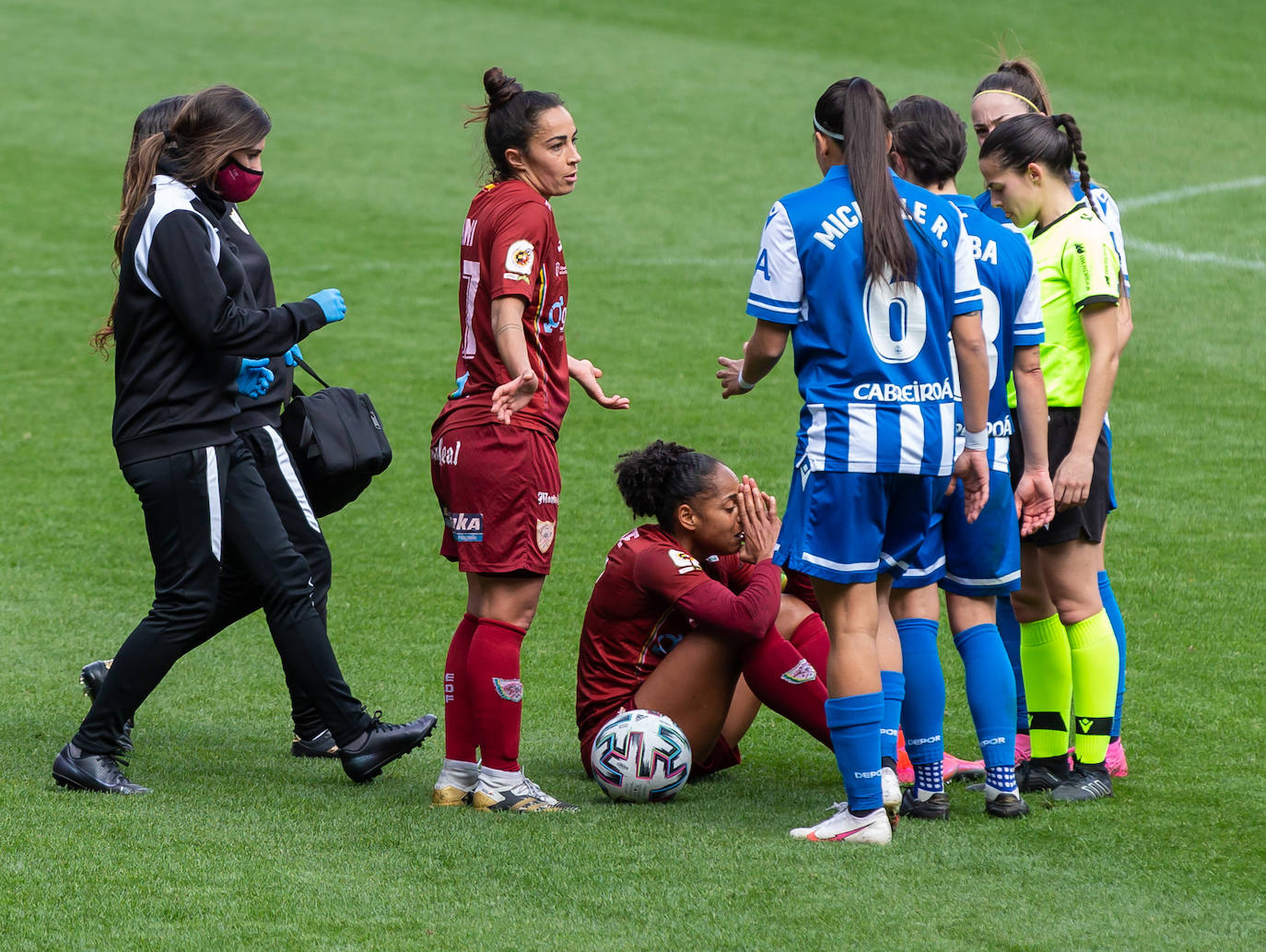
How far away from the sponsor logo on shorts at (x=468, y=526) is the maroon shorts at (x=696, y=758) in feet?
2.46

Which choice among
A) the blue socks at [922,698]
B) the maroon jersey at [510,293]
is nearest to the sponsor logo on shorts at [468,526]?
the maroon jersey at [510,293]

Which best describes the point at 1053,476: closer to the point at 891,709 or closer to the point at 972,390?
the point at 972,390

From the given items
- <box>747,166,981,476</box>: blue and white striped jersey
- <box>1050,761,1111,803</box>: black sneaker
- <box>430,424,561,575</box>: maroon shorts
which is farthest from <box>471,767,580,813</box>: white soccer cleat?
<box>1050,761,1111,803</box>: black sneaker

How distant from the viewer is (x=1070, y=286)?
452 centimetres

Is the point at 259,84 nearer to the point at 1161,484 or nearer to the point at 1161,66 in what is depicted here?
the point at 1161,66

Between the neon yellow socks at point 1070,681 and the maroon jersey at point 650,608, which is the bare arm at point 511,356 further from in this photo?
the neon yellow socks at point 1070,681

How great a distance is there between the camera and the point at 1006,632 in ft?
16.6

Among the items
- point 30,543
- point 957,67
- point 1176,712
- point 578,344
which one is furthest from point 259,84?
point 1176,712

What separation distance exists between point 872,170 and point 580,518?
426cm

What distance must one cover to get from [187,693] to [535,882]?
96.0 inches

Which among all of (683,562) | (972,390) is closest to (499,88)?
(683,562)

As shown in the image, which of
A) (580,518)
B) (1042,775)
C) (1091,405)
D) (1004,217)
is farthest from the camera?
(580,518)

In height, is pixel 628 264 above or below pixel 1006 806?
above

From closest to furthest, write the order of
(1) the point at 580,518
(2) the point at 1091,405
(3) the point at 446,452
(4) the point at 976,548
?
(4) the point at 976,548 → (3) the point at 446,452 → (2) the point at 1091,405 → (1) the point at 580,518
